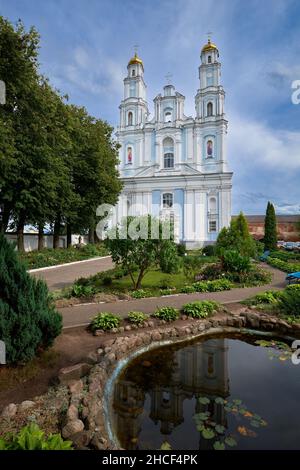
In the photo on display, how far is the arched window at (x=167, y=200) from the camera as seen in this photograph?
37625mm

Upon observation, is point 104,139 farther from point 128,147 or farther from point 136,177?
point 128,147

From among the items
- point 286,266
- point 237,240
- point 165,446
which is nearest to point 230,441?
point 165,446

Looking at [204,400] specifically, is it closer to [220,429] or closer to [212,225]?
[220,429]

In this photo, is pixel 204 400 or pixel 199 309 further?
pixel 199 309

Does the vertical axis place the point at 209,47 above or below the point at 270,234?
above

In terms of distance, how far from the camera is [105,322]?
580cm

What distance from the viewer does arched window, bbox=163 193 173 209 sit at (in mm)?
37625

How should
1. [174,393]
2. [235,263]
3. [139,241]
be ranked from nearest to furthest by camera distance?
[174,393] < [139,241] < [235,263]

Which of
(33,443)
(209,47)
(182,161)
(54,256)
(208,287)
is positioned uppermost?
(209,47)

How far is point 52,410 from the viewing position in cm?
309

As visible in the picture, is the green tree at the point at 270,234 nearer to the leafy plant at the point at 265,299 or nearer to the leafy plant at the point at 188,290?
the leafy plant at the point at 188,290

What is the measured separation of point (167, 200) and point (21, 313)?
3488 cm

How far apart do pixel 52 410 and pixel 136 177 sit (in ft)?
120
